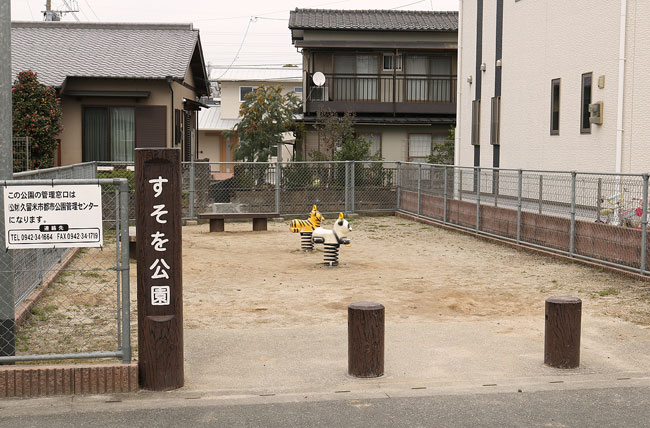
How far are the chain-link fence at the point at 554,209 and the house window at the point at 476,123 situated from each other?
3043mm

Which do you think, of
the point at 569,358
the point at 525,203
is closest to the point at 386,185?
the point at 525,203

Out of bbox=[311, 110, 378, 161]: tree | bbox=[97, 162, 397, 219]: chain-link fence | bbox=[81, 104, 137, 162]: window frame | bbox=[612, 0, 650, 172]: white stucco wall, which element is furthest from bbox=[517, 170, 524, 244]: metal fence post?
bbox=[81, 104, 137, 162]: window frame

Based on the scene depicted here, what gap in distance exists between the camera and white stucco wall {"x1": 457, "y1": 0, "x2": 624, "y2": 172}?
16.1 m

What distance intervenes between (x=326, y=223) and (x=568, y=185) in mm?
8945

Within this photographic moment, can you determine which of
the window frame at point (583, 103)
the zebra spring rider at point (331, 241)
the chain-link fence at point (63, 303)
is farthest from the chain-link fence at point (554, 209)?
the chain-link fence at point (63, 303)

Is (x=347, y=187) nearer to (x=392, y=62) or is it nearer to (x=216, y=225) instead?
(x=216, y=225)

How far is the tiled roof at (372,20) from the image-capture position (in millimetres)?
31250

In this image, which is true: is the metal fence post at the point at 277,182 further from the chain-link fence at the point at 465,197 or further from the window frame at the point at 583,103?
the window frame at the point at 583,103

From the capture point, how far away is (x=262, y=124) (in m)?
29.8

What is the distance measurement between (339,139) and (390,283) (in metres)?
17.8

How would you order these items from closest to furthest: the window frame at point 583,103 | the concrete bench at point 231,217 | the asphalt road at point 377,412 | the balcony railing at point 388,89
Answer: the asphalt road at point 377,412 < the window frame at point 583,103 < the concrete bench at point 231,217 < the balcony railing at point 388,89

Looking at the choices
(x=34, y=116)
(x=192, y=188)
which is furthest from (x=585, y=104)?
(x=34, y=116)

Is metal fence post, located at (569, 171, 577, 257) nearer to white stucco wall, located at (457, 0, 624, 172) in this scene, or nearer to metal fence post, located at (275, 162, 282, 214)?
white stucco wall, located at (457, 0, 624, 172)

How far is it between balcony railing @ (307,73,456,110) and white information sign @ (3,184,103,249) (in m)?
25.4
